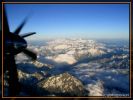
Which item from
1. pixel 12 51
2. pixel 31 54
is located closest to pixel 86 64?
pixel 31 54

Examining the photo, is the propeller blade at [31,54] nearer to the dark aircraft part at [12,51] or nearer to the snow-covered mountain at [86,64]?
the dark aircraft part at [12,51]

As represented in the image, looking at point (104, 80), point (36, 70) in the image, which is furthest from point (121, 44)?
point (36, 70)

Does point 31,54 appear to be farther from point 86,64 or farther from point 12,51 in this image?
point 86,64

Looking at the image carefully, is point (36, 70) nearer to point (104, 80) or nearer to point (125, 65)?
point (104, 80)

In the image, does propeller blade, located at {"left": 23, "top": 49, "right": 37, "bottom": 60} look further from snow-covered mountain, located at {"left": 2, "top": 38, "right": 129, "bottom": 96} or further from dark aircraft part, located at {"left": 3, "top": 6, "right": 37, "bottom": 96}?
snow-covered mountain, located at {"left": 2, "top": 38, "right": 129, "bottom": 96}

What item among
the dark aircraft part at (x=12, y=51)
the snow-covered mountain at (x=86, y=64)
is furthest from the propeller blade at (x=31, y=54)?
the snow-covered mountain at (x=86, y=64)

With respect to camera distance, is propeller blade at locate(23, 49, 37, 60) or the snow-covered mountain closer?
the snow-covered mountain

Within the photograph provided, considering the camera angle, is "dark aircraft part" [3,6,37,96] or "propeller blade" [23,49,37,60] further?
"propeller blade" [23,49,37,60]

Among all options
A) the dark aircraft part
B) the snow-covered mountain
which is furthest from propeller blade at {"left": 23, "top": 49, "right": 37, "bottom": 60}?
A: the snow-covered mountain
